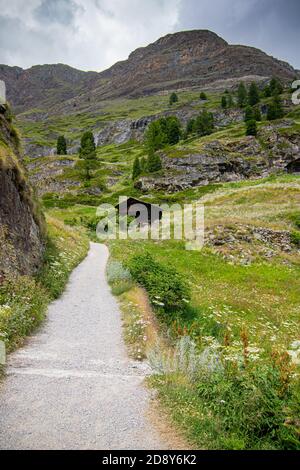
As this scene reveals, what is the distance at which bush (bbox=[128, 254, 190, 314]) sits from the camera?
14898 millimetres

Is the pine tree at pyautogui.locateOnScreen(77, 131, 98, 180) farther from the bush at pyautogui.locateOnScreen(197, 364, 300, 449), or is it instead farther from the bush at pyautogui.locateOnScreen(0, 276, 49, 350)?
the bush at pyautogui.locateOnScreen(197, 364, 300, 449)

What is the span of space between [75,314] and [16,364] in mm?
5510

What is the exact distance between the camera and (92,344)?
1125 cm

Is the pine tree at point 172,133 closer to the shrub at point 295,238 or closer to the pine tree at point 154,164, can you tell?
the pine tree at point 154,164

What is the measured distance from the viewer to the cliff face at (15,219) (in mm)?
13836

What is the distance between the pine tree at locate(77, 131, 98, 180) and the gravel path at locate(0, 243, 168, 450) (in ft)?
306

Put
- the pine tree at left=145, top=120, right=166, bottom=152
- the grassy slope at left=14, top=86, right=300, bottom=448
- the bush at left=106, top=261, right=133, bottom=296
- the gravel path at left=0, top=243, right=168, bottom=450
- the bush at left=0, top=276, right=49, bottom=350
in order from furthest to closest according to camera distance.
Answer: the pine tree at left=145, top=120, right=166, bottom=152, the bush at left=106, top=261, right=133, bottom=296, the bush at left=0, top=276, right=49, bottom=350, the grassy slope at left=14, top=86, right=300, bottom=448, the gravel path at left=0, top=243, right=168, bottom=450

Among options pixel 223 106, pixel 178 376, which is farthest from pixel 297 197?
pixel 223 106

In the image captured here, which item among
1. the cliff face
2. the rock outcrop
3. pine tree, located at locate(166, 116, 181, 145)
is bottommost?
the cliff face

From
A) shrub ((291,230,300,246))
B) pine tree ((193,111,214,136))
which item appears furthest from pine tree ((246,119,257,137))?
shrub ((291,230,300,246))

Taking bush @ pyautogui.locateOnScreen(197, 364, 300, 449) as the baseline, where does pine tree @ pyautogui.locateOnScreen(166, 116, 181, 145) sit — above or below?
above

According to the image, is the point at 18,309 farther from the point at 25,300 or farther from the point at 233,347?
the point at 233,347

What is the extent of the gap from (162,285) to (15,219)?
708 cm
